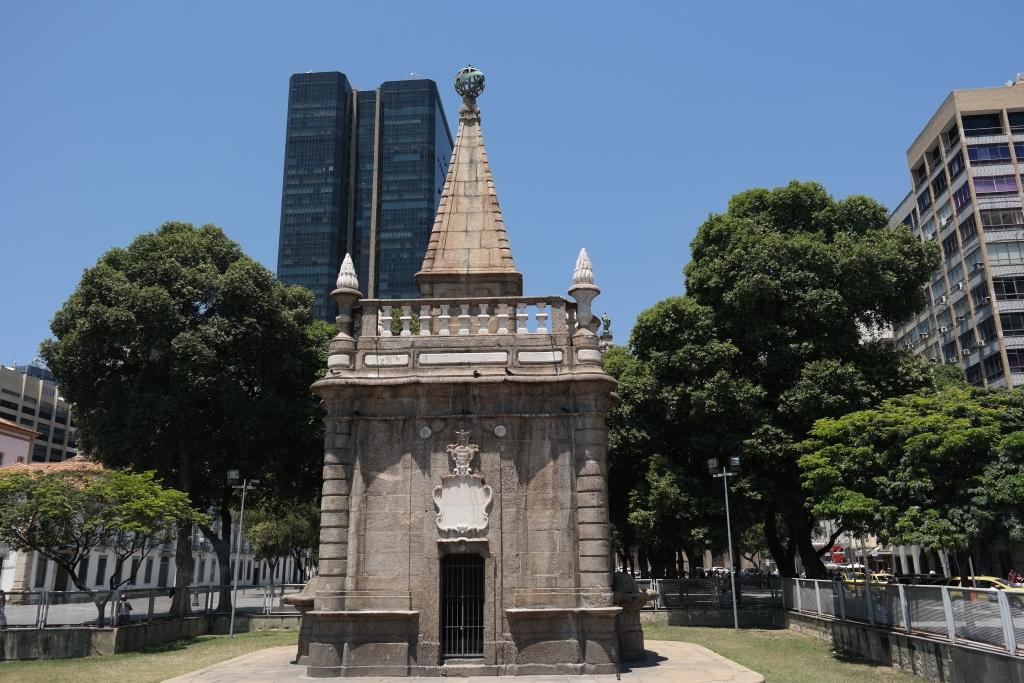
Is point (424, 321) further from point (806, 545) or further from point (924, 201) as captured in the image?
point (924, 201)

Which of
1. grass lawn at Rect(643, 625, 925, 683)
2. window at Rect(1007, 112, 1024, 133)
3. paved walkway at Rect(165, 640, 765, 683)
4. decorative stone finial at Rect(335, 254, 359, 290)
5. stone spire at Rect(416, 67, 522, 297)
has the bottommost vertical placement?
grass lawn at Rect(643, 625, 925, 683)

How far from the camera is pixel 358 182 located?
108750 mm

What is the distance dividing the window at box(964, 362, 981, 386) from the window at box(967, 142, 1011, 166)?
1378cm

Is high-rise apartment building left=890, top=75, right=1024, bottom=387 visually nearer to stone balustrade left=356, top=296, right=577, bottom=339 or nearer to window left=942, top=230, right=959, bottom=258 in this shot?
window left=942, top=230, right=959, bottom=258

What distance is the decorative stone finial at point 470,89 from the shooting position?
66.1 feet

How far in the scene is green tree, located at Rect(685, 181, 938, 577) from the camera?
28.1 metres

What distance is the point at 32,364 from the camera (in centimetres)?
9762

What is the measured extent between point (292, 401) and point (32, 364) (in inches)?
3289

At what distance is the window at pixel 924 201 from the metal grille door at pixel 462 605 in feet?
186

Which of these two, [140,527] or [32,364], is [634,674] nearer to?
[140,527]

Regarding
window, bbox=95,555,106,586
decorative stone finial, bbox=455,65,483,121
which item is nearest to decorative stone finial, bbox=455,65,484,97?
decorative stone finial, bbox=455,65,483,121

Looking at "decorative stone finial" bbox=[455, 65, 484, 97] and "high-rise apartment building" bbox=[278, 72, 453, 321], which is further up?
"high-rise apartment building" bbox=[278, 72, 453, 321]

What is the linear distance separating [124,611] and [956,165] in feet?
187

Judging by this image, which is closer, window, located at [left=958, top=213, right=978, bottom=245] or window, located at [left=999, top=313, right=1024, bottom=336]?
window, located at [left=999, top=313, right=1024, bottom=336]
